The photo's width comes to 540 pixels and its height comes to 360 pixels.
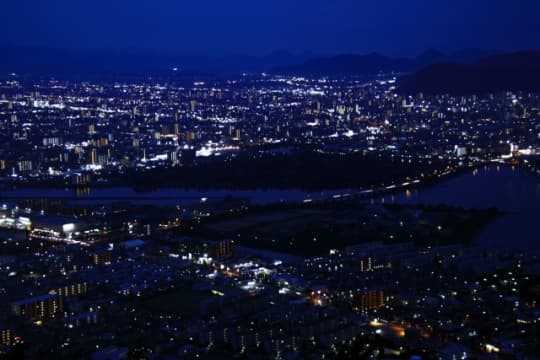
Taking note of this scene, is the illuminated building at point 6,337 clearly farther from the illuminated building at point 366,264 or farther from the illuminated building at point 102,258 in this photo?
the illuminated building at point 366,264

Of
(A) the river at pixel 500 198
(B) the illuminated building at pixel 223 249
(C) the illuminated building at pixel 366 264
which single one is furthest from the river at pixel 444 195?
(B) the illuminated building at pixel 223 249

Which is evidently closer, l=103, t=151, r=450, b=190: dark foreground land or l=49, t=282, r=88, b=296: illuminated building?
l=49, t=282, r=88, b=296: illuminated building

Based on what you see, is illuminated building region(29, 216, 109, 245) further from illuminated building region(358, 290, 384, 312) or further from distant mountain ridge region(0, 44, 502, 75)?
distant mountain ridge region(0, 44, 502, 75)

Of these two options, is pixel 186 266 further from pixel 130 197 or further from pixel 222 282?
pixel 130 197

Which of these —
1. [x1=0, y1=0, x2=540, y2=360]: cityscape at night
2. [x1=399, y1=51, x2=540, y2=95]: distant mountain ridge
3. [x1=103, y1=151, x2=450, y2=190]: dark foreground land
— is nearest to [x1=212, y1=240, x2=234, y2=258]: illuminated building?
[x1=0, y1=0, x2=540, y2=360]: cityscape at night

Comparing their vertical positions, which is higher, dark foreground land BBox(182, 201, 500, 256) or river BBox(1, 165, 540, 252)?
river BBox(1, 165, 540, 252)
